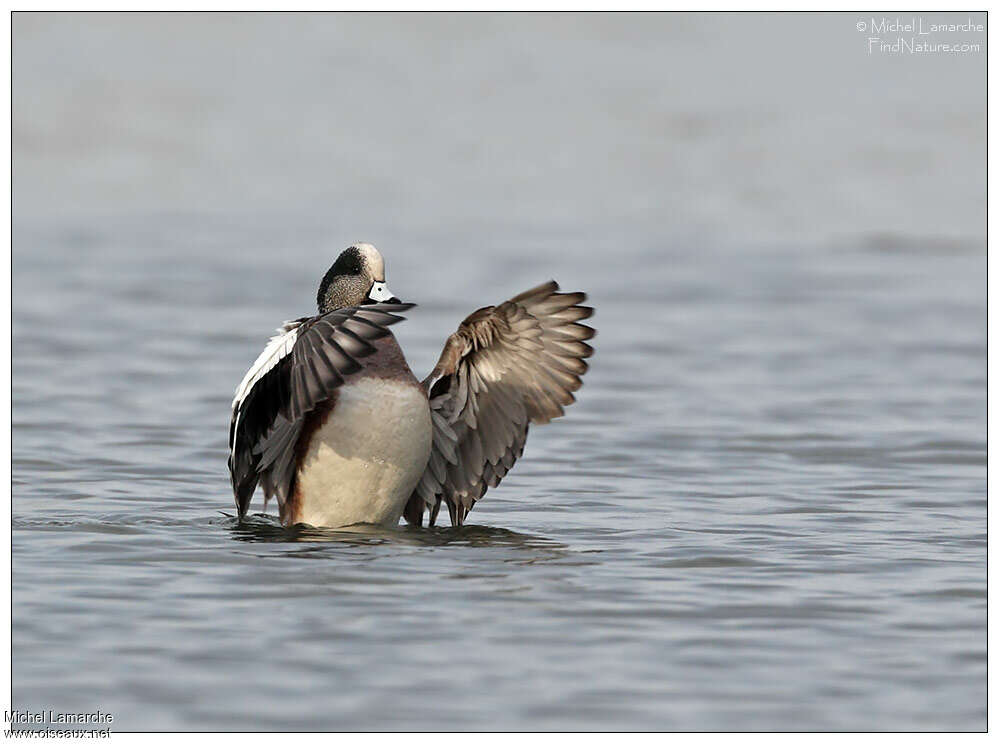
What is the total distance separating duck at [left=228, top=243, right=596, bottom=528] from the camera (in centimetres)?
745

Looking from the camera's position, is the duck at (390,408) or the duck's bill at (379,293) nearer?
the duck at (390,408)

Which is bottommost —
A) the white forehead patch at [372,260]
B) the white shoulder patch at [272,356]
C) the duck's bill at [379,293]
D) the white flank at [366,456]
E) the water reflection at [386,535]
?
the water reflection at [386,535]

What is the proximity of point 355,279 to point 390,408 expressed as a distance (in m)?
0.76

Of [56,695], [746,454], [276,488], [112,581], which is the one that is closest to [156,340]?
[746,454]

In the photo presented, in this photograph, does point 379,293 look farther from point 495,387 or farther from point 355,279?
point 495,387

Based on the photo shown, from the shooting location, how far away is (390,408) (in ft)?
25.1

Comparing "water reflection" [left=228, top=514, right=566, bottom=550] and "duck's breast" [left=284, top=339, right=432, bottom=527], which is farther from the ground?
"duck's breast" [left=284, top=339, right=432, bottom=527]

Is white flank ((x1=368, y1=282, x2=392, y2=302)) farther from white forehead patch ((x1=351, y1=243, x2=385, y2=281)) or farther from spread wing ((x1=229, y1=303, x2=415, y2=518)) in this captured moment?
spread wing ((x1=229, y1=303, x2=415, y2=518))

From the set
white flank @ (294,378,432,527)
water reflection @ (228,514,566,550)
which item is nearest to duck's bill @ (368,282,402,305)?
white flank @ (294,378,432,527)

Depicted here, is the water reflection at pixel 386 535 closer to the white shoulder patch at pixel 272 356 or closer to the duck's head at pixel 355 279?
the white shoulder patch at pixel 272 356

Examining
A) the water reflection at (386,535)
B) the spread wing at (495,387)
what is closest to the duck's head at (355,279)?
the spread wing at (495,387)

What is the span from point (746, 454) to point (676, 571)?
317 cm

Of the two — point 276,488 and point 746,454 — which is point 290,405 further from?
point 746,454

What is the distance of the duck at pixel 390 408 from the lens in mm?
7449
